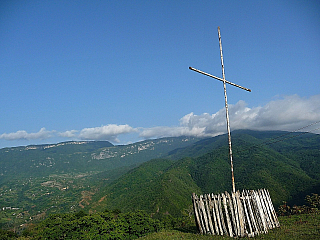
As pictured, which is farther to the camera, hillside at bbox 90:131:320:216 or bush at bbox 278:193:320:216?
hillside at bbox 90:131:320:216

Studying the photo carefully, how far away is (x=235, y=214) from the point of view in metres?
11.8

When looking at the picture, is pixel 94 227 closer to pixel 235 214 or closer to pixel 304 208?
pixel 235 214

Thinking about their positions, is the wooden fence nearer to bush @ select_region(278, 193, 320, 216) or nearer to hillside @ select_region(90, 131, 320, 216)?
bush @ select_region(278, 193, 320, 216)

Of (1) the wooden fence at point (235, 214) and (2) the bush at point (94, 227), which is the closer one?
(1) the wooden fence at point (235, 214)

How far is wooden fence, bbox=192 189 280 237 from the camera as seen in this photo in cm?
1175

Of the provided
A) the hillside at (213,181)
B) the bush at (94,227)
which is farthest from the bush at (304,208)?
the hillside at (213,181)

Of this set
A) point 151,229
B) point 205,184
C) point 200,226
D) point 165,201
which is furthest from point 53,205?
point 200,226

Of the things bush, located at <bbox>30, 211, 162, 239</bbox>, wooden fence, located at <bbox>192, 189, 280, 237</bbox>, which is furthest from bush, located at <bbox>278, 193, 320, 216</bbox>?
bush, located at <bbox>30, 211, 162, 239</bbox>

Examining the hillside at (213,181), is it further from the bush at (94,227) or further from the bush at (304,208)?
the bush at (304,208)

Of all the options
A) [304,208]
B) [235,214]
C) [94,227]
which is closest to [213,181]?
[94,227]

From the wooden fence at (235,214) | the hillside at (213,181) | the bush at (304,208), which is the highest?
the wooden fence at (235,214)

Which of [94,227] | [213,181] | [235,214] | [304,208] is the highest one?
[235,214]

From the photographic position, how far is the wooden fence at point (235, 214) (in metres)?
11.7

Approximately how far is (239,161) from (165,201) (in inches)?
3279
